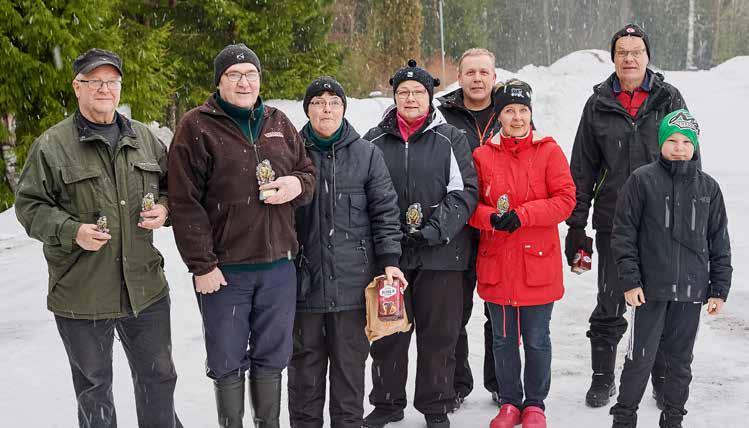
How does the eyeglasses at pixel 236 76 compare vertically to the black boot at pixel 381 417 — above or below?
above

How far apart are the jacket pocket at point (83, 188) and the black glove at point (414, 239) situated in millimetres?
1586

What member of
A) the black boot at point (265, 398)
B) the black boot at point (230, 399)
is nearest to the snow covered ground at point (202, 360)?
the black boot at point (265, 398)

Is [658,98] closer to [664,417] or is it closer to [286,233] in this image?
[664,417]

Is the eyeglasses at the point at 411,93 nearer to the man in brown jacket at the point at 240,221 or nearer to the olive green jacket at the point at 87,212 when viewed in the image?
the man in brown jacket at the point at 240,221

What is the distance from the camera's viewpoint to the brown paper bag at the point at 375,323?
3658 millimetres

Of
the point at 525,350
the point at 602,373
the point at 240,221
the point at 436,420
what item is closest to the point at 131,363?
the point at 240,221

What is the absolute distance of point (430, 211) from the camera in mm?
3973

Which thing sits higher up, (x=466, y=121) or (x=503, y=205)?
(x=466, y=121)

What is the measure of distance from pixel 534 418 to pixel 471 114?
6.05ft

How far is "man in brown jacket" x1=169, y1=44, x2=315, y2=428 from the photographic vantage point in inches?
133

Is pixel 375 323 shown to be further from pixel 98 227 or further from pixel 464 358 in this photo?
pixel 98 227

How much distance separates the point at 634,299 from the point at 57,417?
350cm

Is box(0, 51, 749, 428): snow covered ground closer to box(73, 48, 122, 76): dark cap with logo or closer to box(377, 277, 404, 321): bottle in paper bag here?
box(377, 277, 404, 321): bottle in paper bag

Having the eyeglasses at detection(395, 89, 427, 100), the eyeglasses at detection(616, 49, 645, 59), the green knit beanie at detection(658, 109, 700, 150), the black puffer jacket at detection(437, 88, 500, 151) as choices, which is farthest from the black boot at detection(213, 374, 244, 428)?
the eyeglasses at detection(616, 49, 645, 59)
